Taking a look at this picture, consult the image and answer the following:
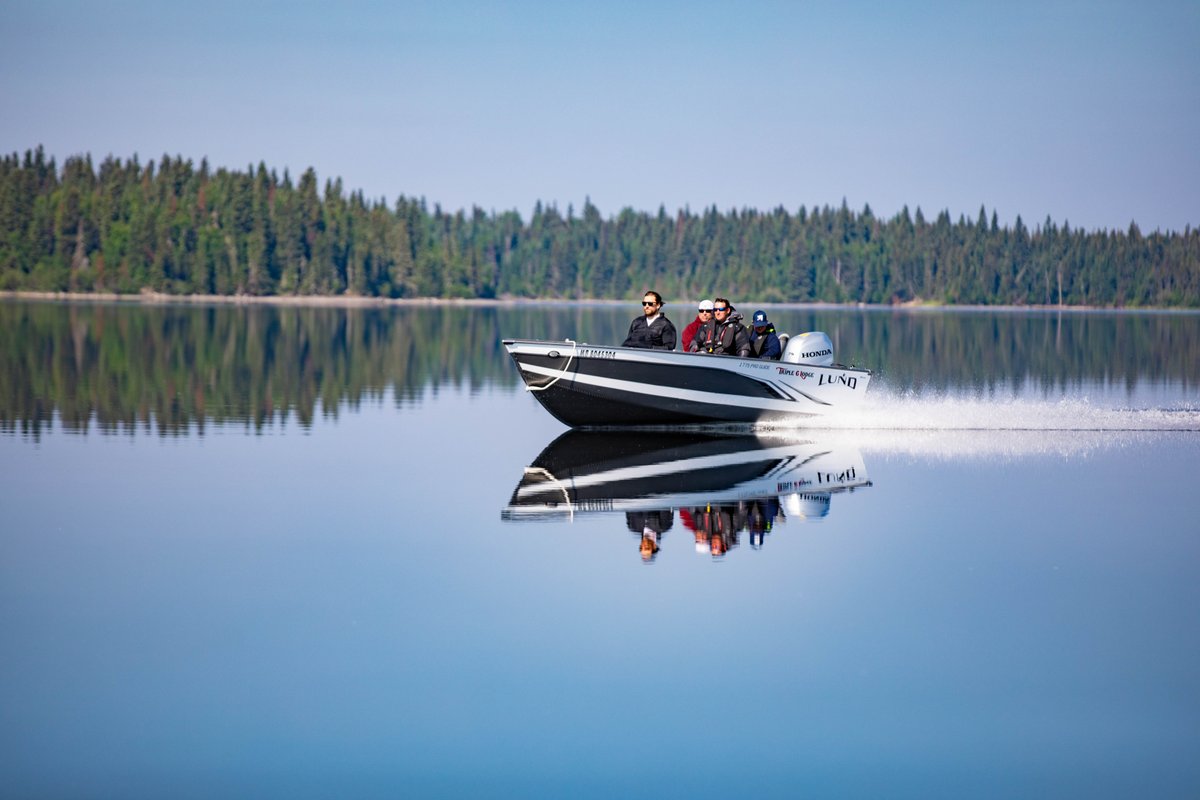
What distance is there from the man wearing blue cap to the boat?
0.29 m

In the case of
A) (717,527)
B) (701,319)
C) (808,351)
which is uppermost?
(701,319)

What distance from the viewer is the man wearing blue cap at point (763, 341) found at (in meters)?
27.1

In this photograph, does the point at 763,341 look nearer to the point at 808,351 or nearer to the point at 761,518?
the point at 808,351

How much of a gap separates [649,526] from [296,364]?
29081mm

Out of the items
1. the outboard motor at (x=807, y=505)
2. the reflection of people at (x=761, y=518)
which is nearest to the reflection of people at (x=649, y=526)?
the reflection of people at (x=761, y=518)

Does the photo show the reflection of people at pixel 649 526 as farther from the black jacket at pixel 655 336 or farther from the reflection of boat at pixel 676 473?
the black jacket at pixel 655 336

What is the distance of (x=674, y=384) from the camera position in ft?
86.2

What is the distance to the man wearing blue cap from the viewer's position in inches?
1068

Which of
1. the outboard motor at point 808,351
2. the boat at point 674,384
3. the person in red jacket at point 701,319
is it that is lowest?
the boat at point 674,384

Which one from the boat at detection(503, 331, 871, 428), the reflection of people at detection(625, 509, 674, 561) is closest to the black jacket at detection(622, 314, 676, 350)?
the boat at detection(503, 331, 871, 428)

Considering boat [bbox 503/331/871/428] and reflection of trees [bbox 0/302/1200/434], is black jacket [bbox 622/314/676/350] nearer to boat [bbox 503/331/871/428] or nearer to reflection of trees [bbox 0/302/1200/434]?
boat [bbox 503/331/871/428]

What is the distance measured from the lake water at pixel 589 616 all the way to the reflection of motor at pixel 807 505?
0.06m

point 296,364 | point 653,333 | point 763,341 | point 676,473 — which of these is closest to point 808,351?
point 763,341

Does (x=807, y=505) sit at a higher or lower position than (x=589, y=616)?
higher
